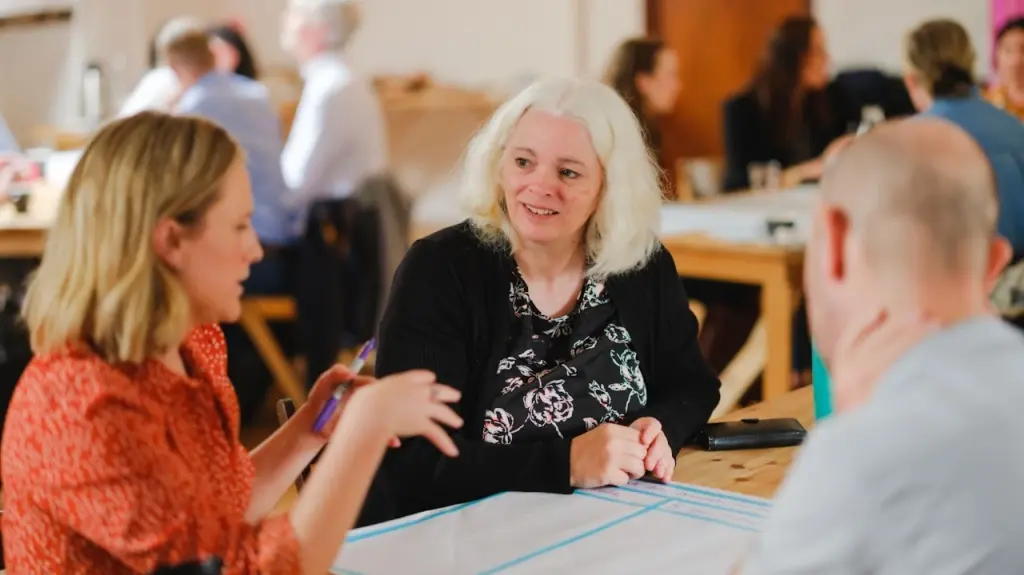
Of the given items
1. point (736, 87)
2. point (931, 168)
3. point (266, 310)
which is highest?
point (931, 168)

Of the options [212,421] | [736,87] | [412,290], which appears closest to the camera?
[212,421]

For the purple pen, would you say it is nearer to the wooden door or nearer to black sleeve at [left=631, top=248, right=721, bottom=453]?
black sleeve at [left=631, top=248, right=721, bottom=453]

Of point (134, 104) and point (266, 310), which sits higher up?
point (134, 104)

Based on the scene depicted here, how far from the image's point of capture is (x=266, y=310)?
4590mm

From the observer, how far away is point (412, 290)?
1.84 metres

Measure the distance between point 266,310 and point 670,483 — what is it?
10.3 feet

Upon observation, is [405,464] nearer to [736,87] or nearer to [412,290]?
[412,290]

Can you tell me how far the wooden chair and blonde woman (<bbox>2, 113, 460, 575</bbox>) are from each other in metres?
3.22

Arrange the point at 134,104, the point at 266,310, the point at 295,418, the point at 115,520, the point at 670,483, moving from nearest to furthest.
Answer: the point at 115,520 < the point at 295,418 < the point at 670,483 < the point at 266,310 < the point at 134,104

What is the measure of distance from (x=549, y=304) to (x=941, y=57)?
236 cm

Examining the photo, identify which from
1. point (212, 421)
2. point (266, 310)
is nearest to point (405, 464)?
point (212, 421)

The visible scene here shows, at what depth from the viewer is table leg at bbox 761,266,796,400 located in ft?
11.7

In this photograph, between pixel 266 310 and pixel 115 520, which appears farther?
pixel 266 310

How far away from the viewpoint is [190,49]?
452 centimetres
